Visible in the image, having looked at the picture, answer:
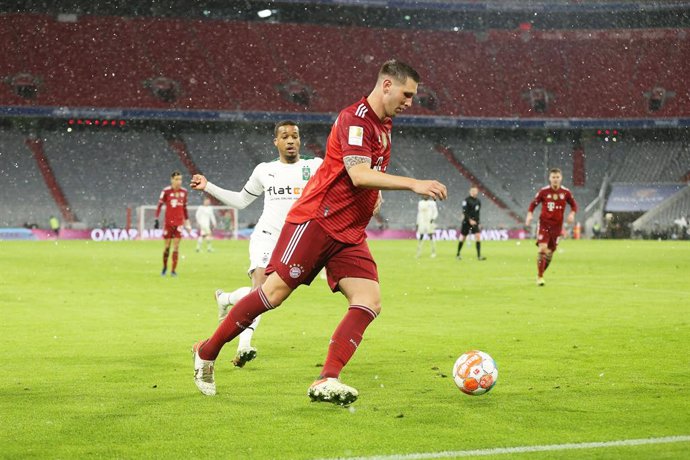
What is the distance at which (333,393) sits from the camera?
19.9 feet

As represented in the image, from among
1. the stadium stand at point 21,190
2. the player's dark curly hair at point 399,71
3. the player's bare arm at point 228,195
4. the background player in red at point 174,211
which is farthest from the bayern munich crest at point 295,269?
the stadium stand at point 21,190

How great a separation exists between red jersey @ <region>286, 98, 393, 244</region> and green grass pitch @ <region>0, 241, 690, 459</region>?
1236mm

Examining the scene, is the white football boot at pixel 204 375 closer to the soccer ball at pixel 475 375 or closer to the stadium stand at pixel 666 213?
the soccer ball at pixel 475 375

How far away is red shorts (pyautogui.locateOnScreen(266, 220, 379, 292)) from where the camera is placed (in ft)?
20.9

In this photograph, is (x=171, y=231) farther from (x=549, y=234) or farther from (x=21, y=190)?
(x=21, y=190)

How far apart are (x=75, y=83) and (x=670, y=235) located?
3342 cm

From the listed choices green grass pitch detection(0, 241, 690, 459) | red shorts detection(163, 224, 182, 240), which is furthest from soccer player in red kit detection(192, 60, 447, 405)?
red shorts detection(163, 224, 182, 240)

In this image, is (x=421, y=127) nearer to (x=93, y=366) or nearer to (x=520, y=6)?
(x=520, y=6)

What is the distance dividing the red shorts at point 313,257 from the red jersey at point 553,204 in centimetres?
1349

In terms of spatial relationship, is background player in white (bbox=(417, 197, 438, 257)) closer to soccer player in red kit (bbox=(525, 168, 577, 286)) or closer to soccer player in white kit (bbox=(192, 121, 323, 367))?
soccer player in red kit (bbox=(525, 168, 577, 286))

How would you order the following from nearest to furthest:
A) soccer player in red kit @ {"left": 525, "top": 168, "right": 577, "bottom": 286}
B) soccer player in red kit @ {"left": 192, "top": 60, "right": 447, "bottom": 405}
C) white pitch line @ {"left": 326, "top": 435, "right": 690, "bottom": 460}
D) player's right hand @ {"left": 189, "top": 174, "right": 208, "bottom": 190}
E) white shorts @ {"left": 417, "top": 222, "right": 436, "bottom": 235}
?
white pitch line @ {"left": 326, "top": 435, "right": 690, "bottom": 460} → soccer player in red kit @ {"left": 192, "top": 60, "right": 447, "bottom": 405} → player's right hand @ {"left": 189, "top": 174, "right": 208, "bottom": 190} → soccer player in red kit @ {"left": 525, "top": 168, "right": 577, "bottom": 286} → white shorts @ {"left": 417, "top": 222, "right": 436, "bottom": 235}

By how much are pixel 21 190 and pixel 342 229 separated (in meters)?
47.2

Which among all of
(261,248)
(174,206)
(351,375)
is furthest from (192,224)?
(351,375)

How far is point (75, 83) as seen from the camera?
53.1 meters
